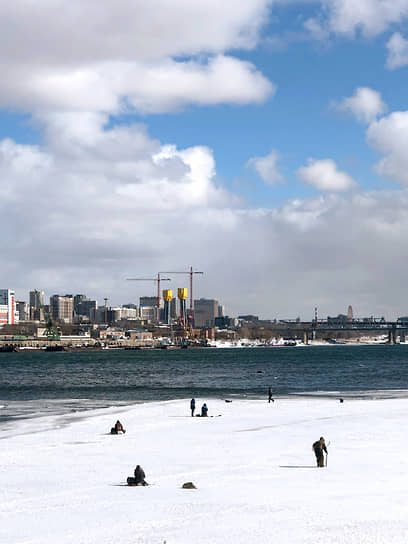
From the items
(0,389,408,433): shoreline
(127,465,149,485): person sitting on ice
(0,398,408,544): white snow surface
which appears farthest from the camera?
(0,389,408,433): shoreline

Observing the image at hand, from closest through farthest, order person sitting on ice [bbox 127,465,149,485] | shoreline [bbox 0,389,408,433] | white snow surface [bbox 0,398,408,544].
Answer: white snow surface [bbox 0,398,408,544], person sitting on ice [bbox 127,465,149,485], shoreline [bbox 0,389,408,433]

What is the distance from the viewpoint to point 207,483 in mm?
29219

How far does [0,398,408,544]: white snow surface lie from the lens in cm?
2208

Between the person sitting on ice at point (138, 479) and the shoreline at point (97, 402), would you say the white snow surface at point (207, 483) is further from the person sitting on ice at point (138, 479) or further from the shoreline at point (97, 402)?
the shoreline at point (97, 402)

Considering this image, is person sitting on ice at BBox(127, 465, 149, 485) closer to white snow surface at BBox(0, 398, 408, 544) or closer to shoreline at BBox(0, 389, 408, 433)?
white snow surface at BBox(0, 398, 408, 544)

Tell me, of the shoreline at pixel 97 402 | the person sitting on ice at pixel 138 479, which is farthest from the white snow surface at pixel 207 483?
the shoreline at pixel 97 402

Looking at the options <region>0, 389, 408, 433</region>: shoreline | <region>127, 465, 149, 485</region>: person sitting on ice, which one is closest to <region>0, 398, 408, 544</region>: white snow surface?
<region>127, 465, 149, 485</region>: person sitting on ice

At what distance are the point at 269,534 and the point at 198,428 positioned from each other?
1128 inches

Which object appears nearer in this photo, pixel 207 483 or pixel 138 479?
pixel 138 479

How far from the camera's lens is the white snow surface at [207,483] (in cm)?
2208

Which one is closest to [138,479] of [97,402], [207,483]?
[207,483]

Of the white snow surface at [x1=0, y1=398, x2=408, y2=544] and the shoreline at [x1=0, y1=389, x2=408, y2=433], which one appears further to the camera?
the shoreline at [x1=0, y1=389, x2=408, y2=433]

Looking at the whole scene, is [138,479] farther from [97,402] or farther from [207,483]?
[97,402]

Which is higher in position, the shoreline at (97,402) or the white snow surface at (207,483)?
the white snow surface at (207,483)
